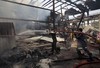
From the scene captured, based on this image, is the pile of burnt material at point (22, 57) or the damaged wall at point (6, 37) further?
the damaged wall at point (6, 37)

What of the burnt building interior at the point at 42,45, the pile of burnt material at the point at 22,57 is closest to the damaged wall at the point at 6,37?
the burnt building interior at the point at 42,45

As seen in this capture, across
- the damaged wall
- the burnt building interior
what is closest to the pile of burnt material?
the burnt building interior

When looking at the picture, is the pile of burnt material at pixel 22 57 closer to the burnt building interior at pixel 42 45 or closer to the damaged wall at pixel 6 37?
the burnt building interior at pixel 42 45

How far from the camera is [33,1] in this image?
1394 cm

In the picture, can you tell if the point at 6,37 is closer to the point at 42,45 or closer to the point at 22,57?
the point at 22,57

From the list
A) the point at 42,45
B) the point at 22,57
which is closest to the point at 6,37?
the point at 22,57

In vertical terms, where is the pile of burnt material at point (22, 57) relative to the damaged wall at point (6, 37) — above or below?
below

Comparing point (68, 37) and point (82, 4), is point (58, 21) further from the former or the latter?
point (82, 4)

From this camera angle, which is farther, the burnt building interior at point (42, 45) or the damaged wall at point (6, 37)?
the damaged wall at point (6, 37)

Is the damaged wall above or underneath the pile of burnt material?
above

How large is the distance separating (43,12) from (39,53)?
17.7 ft

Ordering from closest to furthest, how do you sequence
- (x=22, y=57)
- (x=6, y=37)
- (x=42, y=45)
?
(x=22, y=57)
(x=6, y=37)
(x=42, y=45)

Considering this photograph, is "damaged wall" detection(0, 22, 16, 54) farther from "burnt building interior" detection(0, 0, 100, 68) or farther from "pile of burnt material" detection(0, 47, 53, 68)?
"pile of burnt material" detection(0, 47, 53, 68)

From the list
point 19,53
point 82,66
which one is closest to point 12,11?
point 19,53
